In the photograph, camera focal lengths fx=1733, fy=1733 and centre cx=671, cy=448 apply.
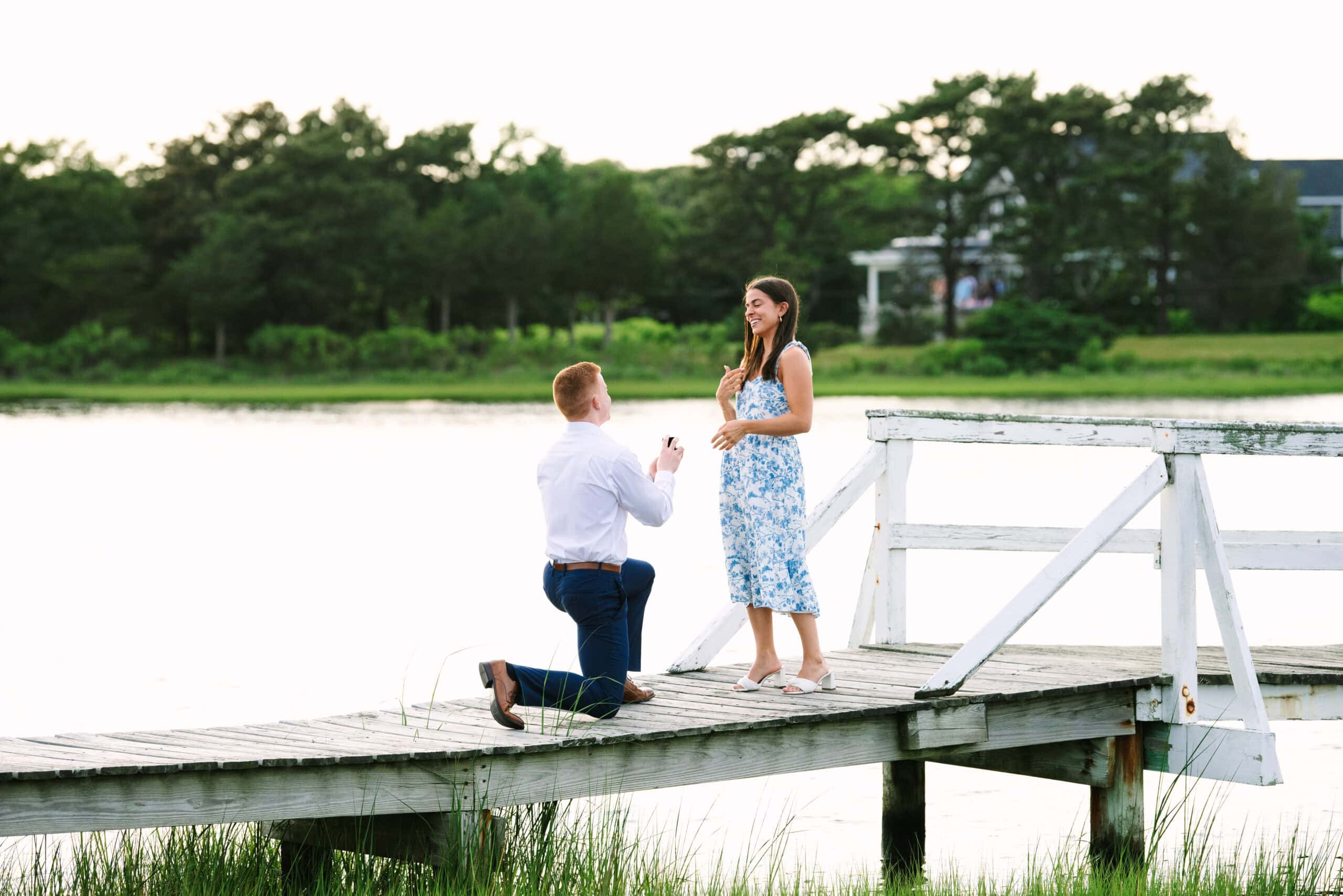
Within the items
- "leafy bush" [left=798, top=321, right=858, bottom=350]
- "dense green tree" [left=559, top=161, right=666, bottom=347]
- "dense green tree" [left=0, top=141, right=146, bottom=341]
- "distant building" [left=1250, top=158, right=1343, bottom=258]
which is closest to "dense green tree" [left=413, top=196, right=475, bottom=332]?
"dense green tree" [left=559, top=161, right=666, bottom=347]

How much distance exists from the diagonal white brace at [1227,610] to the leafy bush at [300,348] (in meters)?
61.1

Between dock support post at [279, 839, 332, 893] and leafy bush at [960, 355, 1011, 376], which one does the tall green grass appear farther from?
leafy bush at [960, 355, 1011, 376]

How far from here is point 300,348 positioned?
6688 centimetres

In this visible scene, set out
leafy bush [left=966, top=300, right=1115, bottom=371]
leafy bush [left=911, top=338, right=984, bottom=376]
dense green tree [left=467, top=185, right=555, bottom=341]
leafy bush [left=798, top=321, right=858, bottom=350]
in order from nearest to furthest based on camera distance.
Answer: leafy bush [left=911, top=338, right=984, bottom=376] < leafy bush [left=966, top=300, right=1115, bottom=371] < leafy bush [left=798, top=321, right=858, bottom=350] < dense green tree [left=467, top=185, right=555, bottom=341]

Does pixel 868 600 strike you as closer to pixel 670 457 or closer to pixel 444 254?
pixel 670 457

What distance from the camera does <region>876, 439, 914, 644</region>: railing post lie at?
7996mm

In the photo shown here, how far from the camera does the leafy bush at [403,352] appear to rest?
214 ft

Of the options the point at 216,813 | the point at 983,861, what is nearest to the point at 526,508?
the point at 983,861

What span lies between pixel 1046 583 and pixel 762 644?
116cm

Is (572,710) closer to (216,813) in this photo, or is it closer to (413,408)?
(216,813)

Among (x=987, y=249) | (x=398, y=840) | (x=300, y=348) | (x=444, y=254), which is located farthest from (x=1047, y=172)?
(x=398, y=840)

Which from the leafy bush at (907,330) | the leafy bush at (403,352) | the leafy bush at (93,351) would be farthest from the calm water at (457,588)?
the leafy bush at (907,330)

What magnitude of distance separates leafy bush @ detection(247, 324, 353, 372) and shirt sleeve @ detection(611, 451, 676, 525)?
201ft

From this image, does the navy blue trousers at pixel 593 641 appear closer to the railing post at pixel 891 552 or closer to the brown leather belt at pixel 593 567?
the brown leather belt at pixel 593 567
